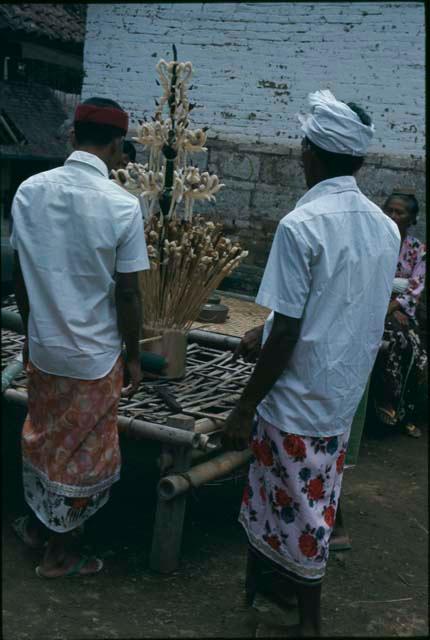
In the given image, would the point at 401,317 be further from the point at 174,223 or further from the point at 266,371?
the point at 266,371

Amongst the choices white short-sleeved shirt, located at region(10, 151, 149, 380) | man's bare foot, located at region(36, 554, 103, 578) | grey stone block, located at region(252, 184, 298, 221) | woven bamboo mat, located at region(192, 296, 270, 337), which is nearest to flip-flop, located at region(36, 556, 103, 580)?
man's bare foot, located at region(36, 554, 103, 578)

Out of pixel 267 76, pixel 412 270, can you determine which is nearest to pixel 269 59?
pixel 267 76

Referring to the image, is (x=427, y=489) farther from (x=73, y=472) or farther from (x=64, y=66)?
(x=64, y=66)

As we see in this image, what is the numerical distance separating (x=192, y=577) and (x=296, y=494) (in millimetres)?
983

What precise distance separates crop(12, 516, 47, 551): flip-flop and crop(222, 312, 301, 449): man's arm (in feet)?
4.12

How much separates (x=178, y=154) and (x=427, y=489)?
2691mm

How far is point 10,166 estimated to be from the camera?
11406 mm

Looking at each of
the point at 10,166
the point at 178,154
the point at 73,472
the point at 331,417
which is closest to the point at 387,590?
the point at 331,417

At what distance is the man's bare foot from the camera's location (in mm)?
3258

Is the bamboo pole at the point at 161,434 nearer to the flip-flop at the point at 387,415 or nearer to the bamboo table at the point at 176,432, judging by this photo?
the bamboo table at the point at 176,432

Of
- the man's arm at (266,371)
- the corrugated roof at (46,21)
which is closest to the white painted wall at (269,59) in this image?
the corrugated roof at (46,21)

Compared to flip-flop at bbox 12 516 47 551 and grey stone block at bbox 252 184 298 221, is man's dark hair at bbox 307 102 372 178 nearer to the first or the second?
flip-flop at bbox 12 516 47 551

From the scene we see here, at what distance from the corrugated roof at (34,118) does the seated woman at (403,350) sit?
18.4ft

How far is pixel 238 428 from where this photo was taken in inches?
106
